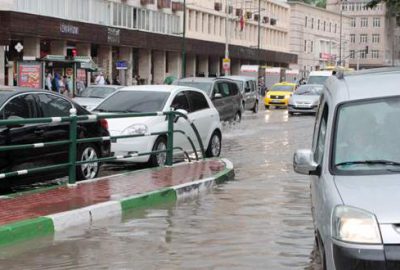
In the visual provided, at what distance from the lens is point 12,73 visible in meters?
42.4

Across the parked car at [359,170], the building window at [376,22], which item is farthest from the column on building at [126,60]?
the building window at [376,22]

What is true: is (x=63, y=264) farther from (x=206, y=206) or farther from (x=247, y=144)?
(x=247, y=144)

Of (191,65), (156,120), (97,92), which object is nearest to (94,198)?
(156,120)

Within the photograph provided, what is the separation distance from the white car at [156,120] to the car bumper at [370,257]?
25.6 feet

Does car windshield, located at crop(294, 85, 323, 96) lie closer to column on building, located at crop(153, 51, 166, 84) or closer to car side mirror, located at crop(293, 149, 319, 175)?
column on building, located at crop(153, 51, 166, 84)

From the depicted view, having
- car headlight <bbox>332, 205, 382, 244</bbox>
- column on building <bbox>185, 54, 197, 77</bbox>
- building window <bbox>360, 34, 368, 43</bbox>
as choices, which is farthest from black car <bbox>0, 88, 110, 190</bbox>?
building window <bbox>360, 34, 368, 43</bbox>

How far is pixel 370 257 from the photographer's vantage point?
420 centimetres

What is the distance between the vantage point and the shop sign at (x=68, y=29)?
45884 mm

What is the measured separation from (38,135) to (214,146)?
658 centimetres

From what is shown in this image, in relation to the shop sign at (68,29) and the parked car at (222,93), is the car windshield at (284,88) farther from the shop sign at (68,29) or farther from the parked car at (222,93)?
the parked car at (222,93)

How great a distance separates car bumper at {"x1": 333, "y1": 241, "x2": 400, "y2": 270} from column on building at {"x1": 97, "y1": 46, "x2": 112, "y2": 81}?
5209cm

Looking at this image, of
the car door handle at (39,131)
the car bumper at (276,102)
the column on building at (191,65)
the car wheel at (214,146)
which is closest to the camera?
the car door handle at (39,131)

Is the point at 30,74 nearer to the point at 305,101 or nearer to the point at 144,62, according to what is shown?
the point at 305,101

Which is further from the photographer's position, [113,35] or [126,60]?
[126,60]
